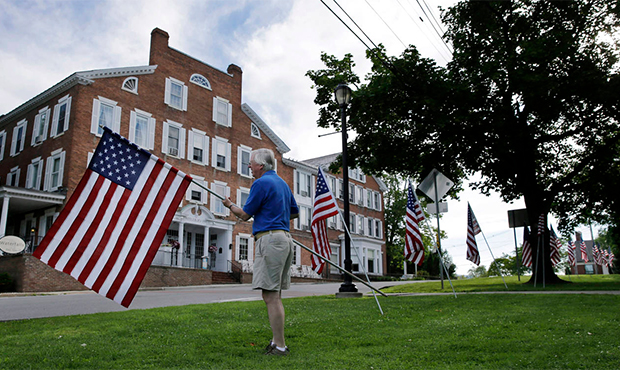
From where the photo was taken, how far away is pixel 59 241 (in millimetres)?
5004

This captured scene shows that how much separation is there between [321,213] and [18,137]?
97.2 ft

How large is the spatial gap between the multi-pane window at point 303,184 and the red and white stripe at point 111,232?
37705 mm

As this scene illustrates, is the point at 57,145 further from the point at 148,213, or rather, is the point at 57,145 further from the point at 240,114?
the point at 148,213

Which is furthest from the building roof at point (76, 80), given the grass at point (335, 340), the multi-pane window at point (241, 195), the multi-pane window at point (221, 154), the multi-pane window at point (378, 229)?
the multi-pane window at point (378, 229)

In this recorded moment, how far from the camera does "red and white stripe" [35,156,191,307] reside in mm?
5020

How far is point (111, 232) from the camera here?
523cm

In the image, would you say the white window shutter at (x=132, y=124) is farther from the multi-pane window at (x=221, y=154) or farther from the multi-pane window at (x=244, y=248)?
the multi-pane window at (x=244, y=248)

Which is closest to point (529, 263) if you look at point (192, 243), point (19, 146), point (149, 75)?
point (192, 243)

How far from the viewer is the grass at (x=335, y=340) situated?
4109 millimetres

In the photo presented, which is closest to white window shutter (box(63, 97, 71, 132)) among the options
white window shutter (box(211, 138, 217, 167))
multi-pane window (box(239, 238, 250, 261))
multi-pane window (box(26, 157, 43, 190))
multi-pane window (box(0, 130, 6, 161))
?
multi-pane window (box(26, 157, 43, 190))

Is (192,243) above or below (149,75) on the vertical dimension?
below

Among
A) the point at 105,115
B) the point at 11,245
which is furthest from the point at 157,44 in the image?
the point at 11,245

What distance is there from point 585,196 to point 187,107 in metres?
24.4

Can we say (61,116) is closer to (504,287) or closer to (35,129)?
(35,129)
